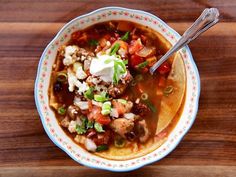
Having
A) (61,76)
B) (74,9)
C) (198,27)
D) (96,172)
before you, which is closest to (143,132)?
(96,172)

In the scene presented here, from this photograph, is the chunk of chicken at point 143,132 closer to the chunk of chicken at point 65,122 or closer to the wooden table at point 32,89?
the wooden table at point 32,89

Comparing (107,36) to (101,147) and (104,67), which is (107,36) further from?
(101,147)

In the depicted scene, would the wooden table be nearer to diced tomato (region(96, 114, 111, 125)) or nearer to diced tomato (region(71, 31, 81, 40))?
diced tomato (region(71, 31, 81, 40))

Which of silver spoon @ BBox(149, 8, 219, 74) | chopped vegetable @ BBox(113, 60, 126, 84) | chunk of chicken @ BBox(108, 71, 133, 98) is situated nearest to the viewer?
silver spoon @ BBox(149, 8, 219, 74)

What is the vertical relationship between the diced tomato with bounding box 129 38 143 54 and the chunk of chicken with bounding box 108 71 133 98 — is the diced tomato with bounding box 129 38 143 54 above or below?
above

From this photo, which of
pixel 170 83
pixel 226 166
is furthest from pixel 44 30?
pixel 226 166

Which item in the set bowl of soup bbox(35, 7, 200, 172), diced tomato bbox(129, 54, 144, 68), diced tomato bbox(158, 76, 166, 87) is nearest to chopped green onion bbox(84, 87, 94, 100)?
bowl of soup bbox(35, 7, 200, 172)

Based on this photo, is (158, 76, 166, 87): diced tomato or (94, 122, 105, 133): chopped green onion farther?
(158, 76, 166, 87): diced tomato

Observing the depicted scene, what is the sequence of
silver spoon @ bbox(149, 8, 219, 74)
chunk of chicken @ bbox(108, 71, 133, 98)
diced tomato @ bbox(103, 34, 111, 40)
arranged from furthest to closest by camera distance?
diced tomato @ bbox(103, 34, 111, 40)
chunk of chicken @ bbox(108, 71, 133, 98)
silver spoon @ bbox(149, 8, 219, 74)

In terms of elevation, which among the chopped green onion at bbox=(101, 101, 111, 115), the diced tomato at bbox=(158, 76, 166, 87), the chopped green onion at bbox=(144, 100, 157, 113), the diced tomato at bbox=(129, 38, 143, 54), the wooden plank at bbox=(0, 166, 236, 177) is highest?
the diced tomato at bbox=(129, 38, 143, 54)
